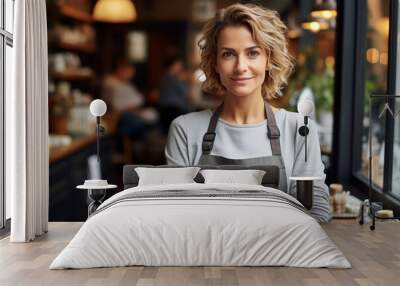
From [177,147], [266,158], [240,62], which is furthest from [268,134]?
[177,147]

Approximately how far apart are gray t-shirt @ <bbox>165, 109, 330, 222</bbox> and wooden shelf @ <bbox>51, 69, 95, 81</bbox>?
2.65 meters

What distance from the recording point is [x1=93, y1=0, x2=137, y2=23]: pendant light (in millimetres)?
9312

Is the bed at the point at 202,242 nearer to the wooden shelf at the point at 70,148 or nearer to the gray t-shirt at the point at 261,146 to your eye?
the gray t-shirt at the point at 261,146

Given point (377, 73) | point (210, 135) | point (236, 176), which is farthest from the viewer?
point (377, 73)

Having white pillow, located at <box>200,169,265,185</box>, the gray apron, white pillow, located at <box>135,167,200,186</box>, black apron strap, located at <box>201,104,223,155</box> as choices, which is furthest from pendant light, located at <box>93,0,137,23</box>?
white pillow, located at <box>200,169,265,185</box>

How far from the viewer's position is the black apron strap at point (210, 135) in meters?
7.04

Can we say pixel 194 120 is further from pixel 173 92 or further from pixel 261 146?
pixel 173 92

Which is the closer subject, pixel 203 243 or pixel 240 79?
pixel 203 243

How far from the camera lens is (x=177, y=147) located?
7.12 m

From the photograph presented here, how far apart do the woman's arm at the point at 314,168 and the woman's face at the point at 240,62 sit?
2.02ft

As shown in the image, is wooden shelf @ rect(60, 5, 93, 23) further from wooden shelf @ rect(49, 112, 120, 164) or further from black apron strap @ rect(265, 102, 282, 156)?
black apron strap @ rect(265, 102, 282, 156)

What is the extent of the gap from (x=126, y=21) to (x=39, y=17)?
3.35 metres

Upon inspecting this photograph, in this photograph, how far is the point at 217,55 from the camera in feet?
23.3

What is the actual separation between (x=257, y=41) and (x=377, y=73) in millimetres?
1596
